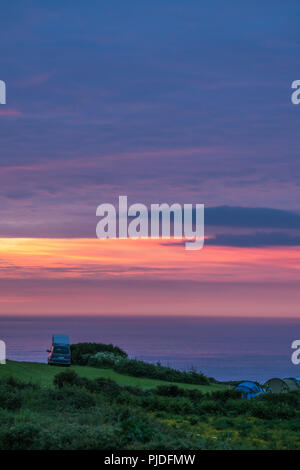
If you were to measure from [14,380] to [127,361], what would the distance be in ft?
41.3

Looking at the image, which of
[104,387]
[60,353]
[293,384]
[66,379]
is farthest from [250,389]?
[66,379]

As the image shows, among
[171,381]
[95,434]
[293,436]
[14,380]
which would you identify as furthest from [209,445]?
[171,381]

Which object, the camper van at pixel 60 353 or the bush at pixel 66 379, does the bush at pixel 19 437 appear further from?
the camper van at pixel 60 353

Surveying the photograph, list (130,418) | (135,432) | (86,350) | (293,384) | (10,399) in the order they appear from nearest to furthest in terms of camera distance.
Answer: (135,432) < (130,418) < (10,399) < (293,384) < (86,350)

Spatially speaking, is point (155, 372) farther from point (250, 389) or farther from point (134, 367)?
point (250, 389)

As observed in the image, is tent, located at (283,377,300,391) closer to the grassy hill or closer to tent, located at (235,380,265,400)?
tent, located at (235,380,265,400)

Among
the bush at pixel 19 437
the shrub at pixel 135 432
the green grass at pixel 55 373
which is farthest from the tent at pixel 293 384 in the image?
the bush at pixel 19 437

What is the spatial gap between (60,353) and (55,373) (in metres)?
4.54

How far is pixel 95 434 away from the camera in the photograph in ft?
45.4

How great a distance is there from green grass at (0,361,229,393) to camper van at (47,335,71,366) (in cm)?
105

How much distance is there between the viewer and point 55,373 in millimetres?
30391
